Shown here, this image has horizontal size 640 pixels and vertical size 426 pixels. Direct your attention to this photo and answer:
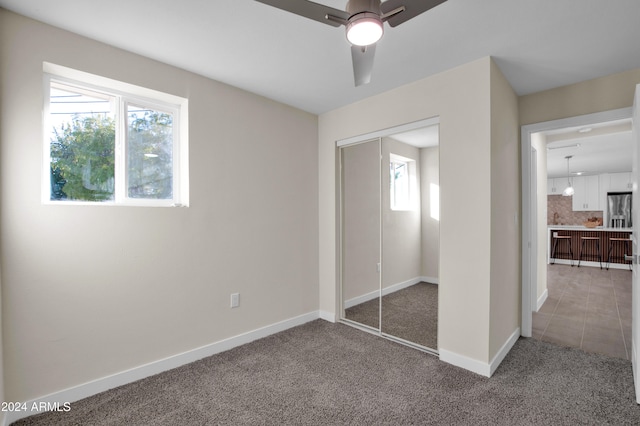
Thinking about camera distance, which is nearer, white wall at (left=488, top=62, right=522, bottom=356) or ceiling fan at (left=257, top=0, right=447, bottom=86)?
ceiling fan at (left=257, top=0, right=447, bottom=86)

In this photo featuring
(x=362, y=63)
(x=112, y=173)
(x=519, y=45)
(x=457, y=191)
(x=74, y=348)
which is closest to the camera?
(x=362, y=63)

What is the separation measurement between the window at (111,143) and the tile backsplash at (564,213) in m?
10.6

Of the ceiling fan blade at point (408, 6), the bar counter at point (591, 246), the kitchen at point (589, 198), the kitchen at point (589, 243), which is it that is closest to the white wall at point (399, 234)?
the kitchen at point (589, 243)

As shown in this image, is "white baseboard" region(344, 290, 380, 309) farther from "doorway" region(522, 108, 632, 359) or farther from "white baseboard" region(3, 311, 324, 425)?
"doorway" region(522, 108, 632, 359)

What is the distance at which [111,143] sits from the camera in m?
2.32

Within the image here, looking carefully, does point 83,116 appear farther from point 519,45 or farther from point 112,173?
point 519,45

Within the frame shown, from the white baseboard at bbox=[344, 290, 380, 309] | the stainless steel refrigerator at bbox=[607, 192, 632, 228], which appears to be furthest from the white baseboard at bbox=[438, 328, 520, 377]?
the stainless steel refrigerator at bbox=[607, 192, 632, 228]

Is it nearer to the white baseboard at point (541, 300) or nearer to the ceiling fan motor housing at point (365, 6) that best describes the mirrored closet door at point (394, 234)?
the ceiling fan motor housing at point (365, 6)

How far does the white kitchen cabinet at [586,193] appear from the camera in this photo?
8.52 meters

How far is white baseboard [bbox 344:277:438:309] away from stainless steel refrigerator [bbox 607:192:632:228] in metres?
8.60

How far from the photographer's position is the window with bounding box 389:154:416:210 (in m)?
3.17

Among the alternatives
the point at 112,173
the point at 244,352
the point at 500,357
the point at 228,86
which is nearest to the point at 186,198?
the point at 112,173

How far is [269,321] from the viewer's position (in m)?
3.17

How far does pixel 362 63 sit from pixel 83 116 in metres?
2.04
